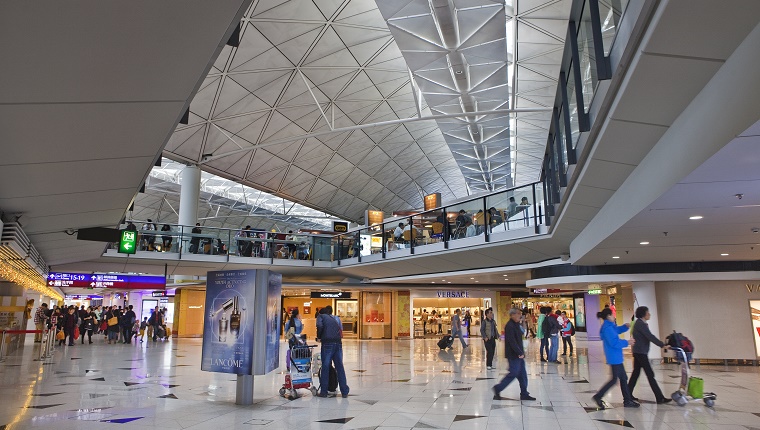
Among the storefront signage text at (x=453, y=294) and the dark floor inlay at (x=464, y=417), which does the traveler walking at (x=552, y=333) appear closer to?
the dark floor inlay at (x=464, y=417)

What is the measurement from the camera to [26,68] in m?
3.47

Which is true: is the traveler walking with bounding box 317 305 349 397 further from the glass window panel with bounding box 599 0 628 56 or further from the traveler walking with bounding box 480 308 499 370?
the glass window panel with bounding box 599 0 628 56

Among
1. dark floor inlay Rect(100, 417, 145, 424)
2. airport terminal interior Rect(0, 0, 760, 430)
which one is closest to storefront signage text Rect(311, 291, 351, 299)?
airport terminal interior Rect(0, 0, 760, 430)

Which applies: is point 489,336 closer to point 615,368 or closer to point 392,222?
point 615,368

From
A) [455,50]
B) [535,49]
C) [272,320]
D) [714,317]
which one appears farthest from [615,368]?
[535,49]

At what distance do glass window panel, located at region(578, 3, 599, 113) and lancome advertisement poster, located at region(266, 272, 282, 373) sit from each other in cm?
561

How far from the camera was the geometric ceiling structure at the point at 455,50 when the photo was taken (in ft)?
70.3

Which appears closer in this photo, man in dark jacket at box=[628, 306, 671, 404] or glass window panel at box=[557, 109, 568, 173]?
man in dark jacket at box=[628, 306, 671, 404]

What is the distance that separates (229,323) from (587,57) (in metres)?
6.55

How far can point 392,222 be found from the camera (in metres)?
21.0

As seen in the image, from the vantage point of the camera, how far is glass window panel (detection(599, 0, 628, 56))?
4.73m

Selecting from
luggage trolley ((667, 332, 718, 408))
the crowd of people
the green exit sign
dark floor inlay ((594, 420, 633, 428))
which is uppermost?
the green exit sign

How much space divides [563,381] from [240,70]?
19355 millimetres

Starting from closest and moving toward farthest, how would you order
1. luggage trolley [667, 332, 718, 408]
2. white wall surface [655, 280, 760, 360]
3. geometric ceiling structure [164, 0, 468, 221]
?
1. luggage trolley [667, 332, 718, 408]
2. white wall surface [655, 280, 760, 360]
3. geometric ceiling structure [164, 0, 468, 221]
